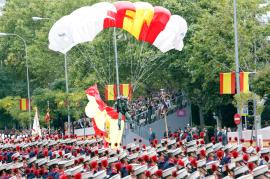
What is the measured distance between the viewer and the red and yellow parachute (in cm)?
3797

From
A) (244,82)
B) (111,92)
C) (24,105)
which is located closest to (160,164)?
(244,82)

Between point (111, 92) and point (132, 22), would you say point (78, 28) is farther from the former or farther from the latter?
point (111, 92)

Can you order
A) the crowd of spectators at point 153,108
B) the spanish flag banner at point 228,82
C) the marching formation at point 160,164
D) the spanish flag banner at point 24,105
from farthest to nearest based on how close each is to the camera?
1. the spanish flag banner at point 24,105
2. the crowd of spectators at point 153,108
3. the spanish flag banner at point 228,82
4. the marching formation at point 160,164

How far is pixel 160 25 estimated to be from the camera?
3906 cm

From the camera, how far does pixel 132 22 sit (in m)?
39.2

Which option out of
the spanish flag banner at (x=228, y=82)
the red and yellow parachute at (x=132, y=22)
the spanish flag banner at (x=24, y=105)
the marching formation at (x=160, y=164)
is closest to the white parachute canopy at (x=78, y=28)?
the red and yellow parachute at (x=132, y=22)

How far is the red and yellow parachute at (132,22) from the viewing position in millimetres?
37969

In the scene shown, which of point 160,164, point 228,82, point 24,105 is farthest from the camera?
point 24,105

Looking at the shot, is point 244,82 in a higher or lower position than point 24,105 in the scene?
higher

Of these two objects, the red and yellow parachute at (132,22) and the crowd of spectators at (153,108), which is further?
the crowd of spectators at (153,108)

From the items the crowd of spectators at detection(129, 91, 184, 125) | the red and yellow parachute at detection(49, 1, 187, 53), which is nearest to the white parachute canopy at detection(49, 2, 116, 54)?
the red and yellow parachute at detection(49, 1, 187, 53)

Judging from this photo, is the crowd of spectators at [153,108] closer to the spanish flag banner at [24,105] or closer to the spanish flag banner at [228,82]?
the spanish flag banner at [228,82]

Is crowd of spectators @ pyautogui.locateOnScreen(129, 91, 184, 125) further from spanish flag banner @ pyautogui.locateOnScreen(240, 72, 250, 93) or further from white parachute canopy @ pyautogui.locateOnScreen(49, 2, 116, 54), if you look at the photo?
white parachute canopy @ pyautogui.locateOnScreen(49, 2, 116, 54)

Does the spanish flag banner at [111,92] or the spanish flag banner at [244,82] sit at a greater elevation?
the spanish flag banner at [244,82]
